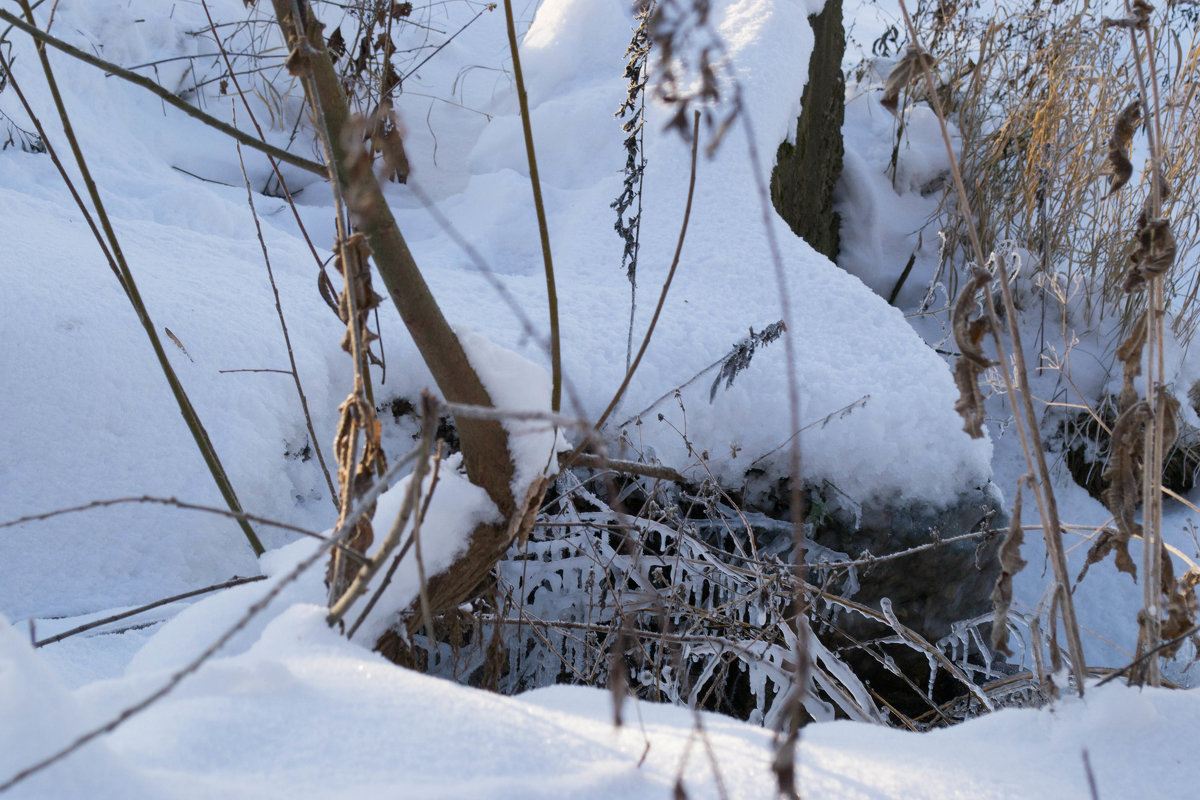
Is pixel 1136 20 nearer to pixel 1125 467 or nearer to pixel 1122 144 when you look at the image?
pixel 1122 144

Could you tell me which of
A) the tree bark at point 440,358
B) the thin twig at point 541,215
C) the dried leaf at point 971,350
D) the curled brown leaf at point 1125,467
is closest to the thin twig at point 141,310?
the tree bark at point 440,358

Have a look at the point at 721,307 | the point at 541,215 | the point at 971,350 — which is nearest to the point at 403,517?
the point at 541,215

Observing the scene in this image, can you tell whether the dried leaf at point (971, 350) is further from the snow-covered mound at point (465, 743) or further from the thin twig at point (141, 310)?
the thin twig at point (141, 310)

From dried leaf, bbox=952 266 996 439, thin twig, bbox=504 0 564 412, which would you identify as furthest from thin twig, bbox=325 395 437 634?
dried leaf, bbox=952 266 996 439

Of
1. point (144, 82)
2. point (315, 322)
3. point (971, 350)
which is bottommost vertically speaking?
point (971, 350)

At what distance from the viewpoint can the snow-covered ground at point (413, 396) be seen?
0.55 meters

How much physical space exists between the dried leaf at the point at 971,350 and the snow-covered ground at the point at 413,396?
278 mm

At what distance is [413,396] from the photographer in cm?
153

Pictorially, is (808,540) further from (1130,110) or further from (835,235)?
(835,235)

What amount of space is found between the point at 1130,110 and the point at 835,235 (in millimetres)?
3032

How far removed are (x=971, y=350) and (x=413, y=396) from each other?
3.37ft

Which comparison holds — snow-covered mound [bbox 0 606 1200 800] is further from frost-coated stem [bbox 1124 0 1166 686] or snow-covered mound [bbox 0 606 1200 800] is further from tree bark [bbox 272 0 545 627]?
tree bark [bbox 272 0 545 627]

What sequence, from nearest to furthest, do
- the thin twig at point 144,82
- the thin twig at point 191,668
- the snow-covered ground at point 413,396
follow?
the thin twig at point 191,668 → the snow-covered ground at point 413,396 → the thin twig at point 144,82

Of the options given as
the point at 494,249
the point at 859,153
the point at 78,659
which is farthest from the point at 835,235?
the point at 78,659
